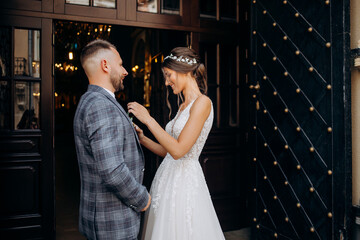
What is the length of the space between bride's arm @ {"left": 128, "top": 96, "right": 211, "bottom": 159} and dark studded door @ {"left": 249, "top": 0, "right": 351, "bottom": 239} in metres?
1.15

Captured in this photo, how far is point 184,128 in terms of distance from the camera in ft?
7.53

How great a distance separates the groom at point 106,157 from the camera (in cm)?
173

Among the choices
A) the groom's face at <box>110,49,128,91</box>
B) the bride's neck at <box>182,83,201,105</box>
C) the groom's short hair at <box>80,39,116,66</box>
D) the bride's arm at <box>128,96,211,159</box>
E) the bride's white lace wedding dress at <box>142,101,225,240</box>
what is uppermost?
the groom's short hair at <box>80,39,116,66</box>

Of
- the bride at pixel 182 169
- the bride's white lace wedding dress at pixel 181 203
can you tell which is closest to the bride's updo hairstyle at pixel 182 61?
the bride at pixel 182 169

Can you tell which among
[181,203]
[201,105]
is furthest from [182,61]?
[181,203]

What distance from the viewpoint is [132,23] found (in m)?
3.76

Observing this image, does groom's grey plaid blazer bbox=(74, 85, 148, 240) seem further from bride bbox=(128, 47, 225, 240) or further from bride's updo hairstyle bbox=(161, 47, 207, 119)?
bride's updo hairstyle bbox=(161, 47, 207, 119)

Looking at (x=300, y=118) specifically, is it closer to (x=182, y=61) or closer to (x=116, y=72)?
(x=182, y=61)

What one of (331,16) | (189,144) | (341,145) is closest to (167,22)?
(331,16)

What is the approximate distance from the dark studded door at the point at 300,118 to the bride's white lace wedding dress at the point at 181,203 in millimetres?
1066

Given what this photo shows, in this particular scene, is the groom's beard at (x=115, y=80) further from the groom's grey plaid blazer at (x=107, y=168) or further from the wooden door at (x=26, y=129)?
the wooden door at (x=26, y=129)

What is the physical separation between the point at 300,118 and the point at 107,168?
2.10m

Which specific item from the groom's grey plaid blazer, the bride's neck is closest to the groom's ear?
the groom's grey plaid blazer

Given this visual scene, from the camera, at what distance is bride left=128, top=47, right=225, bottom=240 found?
7.38 ft
